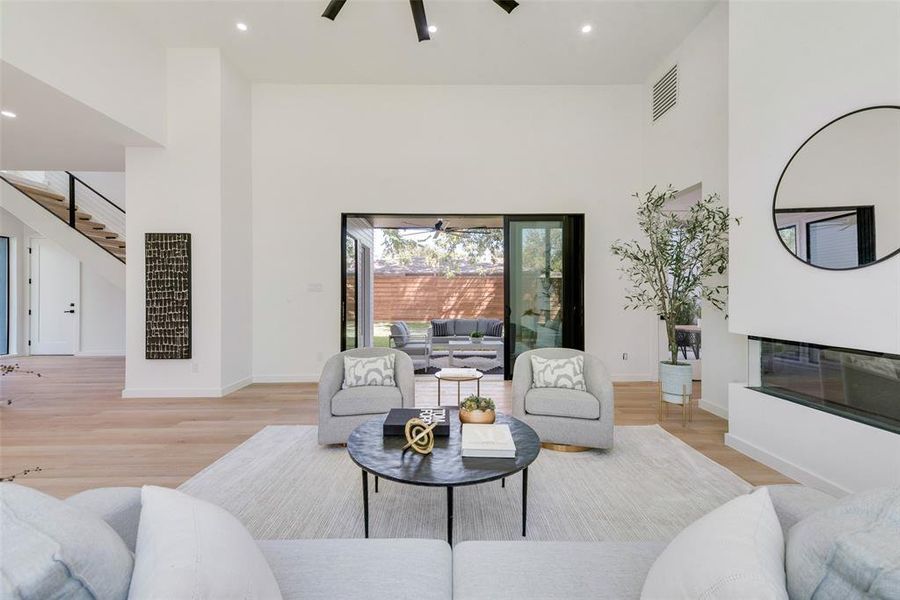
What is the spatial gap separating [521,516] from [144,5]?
223 inches

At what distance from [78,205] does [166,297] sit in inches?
204

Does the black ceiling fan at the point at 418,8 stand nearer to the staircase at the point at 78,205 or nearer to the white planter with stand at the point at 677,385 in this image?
the white planter with stand at the point at 677,385

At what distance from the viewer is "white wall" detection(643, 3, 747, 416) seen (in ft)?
13.3

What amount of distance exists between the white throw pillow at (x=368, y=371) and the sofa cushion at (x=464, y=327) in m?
5.36

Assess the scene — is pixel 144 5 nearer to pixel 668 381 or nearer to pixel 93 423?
pixel 93 423

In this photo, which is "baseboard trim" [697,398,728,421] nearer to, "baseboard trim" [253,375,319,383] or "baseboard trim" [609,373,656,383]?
"baseboard trim" [609,373,656,383]

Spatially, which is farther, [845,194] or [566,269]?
[566,269]

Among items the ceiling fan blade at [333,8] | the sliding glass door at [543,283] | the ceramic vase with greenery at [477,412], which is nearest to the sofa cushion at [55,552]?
the ceramic vase with greenery at [477,412]

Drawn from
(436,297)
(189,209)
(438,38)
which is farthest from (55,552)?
(436,297)

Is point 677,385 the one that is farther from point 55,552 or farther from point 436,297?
point 436,297

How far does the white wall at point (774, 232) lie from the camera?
226cm

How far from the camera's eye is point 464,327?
8.81m

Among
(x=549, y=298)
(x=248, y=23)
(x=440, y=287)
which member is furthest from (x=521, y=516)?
(x=440, y=287)

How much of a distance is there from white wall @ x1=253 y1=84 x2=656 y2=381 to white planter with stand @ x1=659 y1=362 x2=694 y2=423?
1.68 metres
